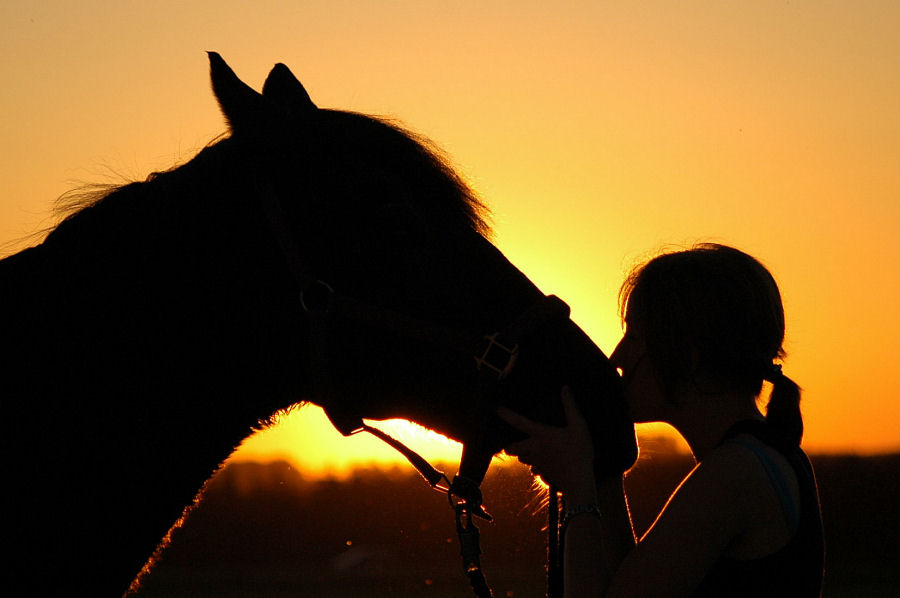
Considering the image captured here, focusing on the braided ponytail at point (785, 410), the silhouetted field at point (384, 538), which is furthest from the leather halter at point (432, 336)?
the silhouetted field at point (384, 538)

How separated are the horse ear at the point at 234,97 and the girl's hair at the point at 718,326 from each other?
1.21 metres

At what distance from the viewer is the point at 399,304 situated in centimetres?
260

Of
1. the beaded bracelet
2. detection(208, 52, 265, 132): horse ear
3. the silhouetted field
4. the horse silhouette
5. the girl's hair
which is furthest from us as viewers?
the silhouetted field

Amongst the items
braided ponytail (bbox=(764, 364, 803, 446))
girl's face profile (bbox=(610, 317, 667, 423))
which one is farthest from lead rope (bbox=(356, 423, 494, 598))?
braided ponytail (bbox=(764, 364, 803, 446))

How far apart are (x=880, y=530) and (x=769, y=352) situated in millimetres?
27261

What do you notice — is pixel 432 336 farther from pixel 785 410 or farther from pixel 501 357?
pixel 785 410

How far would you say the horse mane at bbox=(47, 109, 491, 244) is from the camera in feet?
8.30

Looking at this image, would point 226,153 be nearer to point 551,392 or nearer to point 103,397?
point 103,397

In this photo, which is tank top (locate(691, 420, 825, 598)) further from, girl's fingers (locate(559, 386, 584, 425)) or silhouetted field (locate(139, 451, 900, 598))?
silhouetted field (locate(139, 451, 900, 598))

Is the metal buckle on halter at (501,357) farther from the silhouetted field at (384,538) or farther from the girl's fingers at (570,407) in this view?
the silhouetted field at (384,538)

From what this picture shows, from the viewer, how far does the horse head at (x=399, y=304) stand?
101 inches

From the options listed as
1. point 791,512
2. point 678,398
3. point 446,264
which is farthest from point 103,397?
point 791,512

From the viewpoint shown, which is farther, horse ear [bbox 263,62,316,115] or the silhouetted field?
the silhouetted field

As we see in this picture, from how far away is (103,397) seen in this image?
2.30 m
